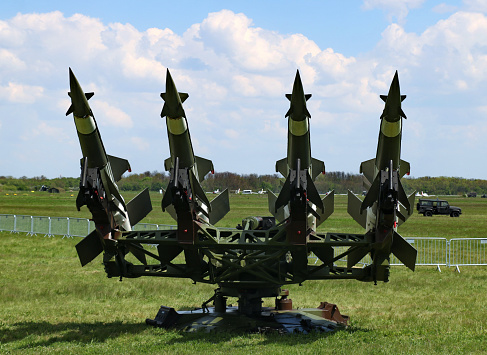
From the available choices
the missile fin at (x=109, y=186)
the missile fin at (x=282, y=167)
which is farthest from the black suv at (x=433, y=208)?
the missile fin at (x=109, y=186)

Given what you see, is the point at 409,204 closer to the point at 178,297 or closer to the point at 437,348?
the point at 437,348

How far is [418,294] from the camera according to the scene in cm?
1309

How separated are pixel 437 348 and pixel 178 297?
6065 millimetres

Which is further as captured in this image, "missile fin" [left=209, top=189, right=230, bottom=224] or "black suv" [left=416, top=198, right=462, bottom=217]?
"black suv" [left=416, top=198, right=462, bottom=217]

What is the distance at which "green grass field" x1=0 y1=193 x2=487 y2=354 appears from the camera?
8.40m

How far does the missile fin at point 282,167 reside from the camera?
1095 cm

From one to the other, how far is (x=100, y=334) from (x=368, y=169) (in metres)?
4.96

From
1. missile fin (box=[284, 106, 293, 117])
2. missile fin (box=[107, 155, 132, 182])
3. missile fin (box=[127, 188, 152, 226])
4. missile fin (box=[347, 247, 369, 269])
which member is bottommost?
missile fin (box=[347, 247, 369, 269])

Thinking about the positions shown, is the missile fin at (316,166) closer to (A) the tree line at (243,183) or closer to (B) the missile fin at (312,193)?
(A) the tree line at (243,183)

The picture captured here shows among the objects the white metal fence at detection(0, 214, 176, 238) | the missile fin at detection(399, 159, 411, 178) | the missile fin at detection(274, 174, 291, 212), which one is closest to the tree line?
the missile fin at detection(399, 159, 411, 178)

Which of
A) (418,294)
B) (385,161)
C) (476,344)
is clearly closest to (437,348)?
→ (476,344)

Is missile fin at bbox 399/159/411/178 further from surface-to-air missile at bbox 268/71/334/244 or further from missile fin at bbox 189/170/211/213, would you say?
missile fin at bbox 189/170/211/213

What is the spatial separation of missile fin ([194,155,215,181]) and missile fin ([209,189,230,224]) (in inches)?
34.6

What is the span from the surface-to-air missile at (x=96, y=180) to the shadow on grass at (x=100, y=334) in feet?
3.88
